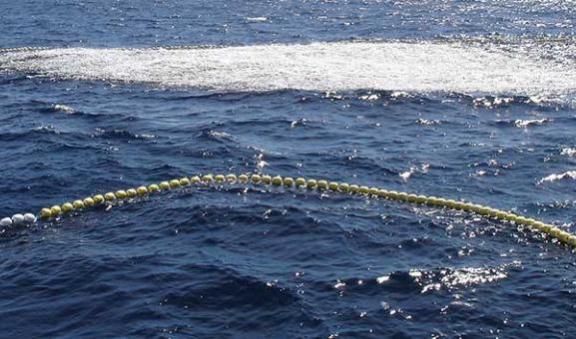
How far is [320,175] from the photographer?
26.1 m

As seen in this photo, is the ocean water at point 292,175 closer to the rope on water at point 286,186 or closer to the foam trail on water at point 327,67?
the foam trail on water at point 327,67

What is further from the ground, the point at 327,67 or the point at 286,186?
the point at 327,67

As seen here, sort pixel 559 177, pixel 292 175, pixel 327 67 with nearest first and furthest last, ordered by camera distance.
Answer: pixel 559 177
pixel 292 175
pixel 327 67

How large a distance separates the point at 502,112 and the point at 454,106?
6.40 feet

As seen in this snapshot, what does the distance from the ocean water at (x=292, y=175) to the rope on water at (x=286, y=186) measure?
39cm

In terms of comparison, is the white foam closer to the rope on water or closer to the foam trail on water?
the rope on water

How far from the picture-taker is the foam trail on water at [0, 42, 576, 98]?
35.2m

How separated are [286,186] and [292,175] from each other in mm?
863

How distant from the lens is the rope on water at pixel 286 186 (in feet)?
72.1

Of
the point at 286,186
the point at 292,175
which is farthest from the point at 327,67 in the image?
the point at 286,186

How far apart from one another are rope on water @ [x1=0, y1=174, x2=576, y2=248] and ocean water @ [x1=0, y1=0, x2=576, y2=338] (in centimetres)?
39

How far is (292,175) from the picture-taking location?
26109mm

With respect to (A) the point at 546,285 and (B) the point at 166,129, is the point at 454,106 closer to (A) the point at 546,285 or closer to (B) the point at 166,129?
(B) the point at 166,129

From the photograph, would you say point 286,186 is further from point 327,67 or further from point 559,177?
point 327,67
